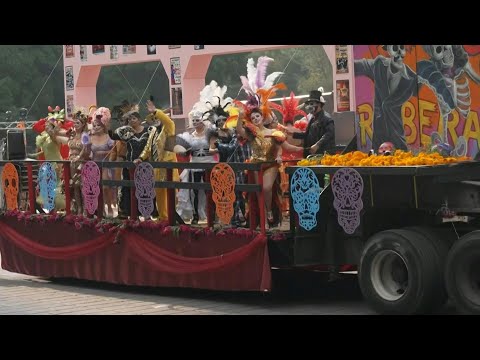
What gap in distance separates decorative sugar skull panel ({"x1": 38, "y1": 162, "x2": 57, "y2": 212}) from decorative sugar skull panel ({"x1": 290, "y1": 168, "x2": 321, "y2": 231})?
412cm

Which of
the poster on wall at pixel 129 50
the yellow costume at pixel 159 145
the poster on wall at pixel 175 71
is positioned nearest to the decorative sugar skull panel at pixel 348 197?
the yellow costume at pixel 159 145

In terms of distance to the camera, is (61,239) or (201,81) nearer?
(61,239)

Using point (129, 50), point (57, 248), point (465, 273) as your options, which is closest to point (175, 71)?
point (129, 50)

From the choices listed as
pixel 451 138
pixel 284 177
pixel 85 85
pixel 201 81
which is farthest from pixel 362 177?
pixel 85 85

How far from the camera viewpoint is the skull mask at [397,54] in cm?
1159

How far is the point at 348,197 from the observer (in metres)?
10.2

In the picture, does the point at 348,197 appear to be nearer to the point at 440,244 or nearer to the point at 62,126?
the point at 440,244

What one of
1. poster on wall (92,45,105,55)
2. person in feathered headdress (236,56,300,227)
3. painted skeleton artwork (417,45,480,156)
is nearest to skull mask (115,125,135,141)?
person in feathered headdress (236,56,300,227)

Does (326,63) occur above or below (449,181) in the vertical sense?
above

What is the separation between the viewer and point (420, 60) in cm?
1152

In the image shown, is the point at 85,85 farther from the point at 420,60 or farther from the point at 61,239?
the point at 420,60

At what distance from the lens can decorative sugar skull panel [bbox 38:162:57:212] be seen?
1374 centimetres

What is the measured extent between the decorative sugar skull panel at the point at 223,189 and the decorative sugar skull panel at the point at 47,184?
303 cm

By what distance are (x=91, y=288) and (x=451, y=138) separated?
15.4ft
